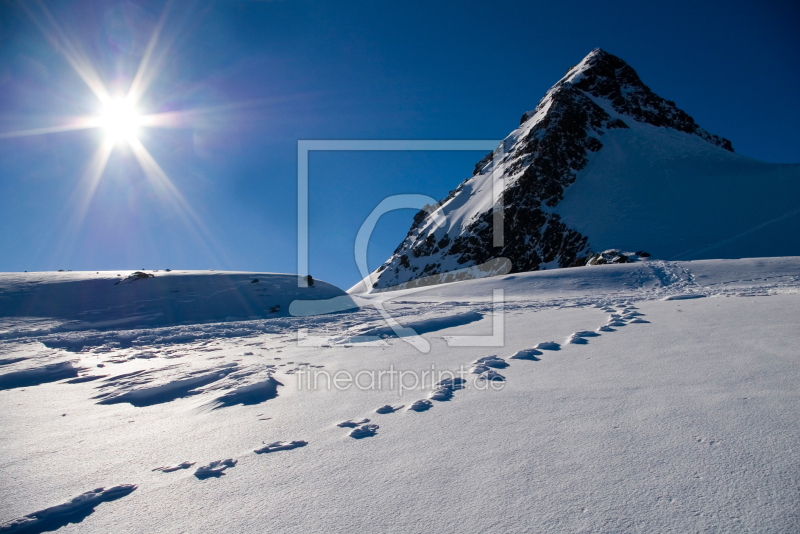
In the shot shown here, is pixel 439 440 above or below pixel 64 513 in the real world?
above

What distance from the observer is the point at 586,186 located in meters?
57.6

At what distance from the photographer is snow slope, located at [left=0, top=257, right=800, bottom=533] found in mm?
1790

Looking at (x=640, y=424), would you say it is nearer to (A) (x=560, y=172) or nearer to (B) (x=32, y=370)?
(B) (x=32, y=370)

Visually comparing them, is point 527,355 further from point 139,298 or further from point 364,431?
point 139,298

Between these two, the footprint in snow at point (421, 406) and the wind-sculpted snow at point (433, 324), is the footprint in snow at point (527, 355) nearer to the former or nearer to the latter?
the footprint in snow at point (421, 406)

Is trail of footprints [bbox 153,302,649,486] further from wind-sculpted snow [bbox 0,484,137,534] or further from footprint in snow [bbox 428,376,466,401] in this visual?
wind-sculpted snow [bbox 0,484,137,534]

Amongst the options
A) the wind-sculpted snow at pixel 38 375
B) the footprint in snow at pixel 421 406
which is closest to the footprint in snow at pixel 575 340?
the footprint in snow at pixel 421 406

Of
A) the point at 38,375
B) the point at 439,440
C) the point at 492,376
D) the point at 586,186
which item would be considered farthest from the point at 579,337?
the point at 586,186

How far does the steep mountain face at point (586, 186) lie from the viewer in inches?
1658

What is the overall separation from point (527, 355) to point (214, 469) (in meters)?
3.46

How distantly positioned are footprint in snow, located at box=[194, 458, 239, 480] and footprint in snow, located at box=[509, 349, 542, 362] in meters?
3.22

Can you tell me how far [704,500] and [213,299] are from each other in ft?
45.3

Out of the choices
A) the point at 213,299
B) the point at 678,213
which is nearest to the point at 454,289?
the point at 213,299

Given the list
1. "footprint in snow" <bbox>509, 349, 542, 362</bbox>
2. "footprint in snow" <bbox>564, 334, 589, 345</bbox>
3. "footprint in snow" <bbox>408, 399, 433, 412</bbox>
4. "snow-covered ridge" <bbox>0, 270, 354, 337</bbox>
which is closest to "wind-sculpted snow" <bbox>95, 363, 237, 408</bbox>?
"footprint in snow" <bbox>408, 399, 433, 412</bbox>
